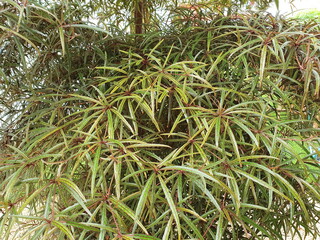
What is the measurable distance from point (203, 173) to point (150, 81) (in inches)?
9.4

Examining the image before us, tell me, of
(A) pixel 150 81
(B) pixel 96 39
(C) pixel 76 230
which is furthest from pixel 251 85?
(C) pixel 76 230

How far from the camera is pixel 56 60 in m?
0.86

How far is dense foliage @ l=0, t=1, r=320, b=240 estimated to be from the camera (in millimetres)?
635

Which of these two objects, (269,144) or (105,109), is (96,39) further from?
(269,144)

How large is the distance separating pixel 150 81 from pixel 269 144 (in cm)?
27

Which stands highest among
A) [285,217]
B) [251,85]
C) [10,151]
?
[251,85]

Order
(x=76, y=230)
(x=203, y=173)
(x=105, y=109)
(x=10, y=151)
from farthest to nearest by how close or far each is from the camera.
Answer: (x=10, y=151) < (x=76, y=230) < (x=105, y=109) < (x=203, y=173)

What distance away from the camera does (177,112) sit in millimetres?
799

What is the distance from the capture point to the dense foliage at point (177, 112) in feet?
2.08

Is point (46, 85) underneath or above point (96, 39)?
underneath

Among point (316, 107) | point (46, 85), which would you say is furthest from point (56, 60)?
point (316, 107)

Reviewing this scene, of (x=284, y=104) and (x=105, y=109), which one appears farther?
(x=284, y=104)

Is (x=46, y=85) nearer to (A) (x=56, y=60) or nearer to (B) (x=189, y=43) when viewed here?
(A) (x=56, y=60)

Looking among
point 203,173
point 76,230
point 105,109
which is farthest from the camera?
point 76,230
